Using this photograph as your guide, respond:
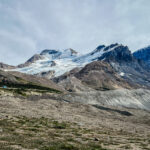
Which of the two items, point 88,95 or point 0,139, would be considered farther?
point 88,95

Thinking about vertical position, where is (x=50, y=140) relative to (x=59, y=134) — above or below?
below

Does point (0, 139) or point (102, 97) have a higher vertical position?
point (102, 97)

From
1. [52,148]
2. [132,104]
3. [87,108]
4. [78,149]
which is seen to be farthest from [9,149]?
[132,104]

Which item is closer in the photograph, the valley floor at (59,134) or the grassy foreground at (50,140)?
the grassy foreground at (50,140)

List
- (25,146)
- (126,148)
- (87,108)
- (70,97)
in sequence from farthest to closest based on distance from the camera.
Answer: (70,97), (87,108), (126,148), (25,146)

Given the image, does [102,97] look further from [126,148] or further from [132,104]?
[126,148]

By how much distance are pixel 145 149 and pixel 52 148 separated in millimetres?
13594

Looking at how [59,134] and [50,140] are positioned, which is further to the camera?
[59,134]

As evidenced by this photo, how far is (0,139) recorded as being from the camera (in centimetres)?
2184

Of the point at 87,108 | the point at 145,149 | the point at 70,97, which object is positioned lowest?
the point at 145,149

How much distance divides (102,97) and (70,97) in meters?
34.0

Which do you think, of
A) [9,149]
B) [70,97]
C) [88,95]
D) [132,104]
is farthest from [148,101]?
[9,149]

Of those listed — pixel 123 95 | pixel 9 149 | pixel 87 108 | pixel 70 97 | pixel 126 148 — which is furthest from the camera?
pixel 123 95

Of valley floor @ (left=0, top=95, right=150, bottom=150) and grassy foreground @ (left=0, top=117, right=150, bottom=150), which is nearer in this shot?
grassy foreground @ (left=0, top=117, right=150, bottom=150)
